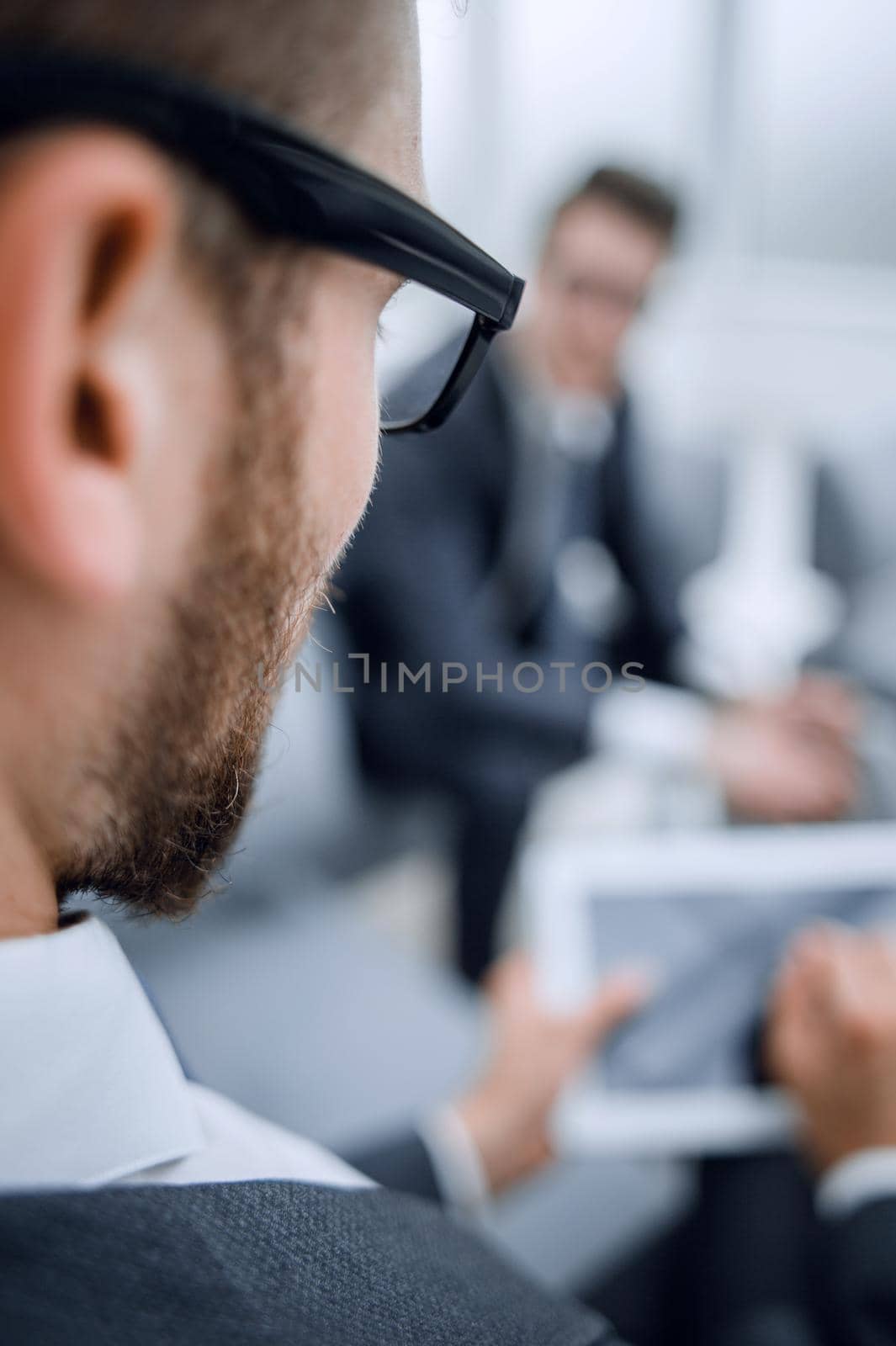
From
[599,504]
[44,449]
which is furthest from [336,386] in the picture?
[599,504]

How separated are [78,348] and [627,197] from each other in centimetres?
134

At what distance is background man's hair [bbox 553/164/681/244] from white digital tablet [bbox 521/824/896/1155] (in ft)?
3.08

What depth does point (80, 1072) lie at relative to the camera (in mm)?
290

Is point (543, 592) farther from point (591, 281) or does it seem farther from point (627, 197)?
point (627, 197)

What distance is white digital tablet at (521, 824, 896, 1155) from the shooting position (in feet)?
2.15

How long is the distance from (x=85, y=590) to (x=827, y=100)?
334cm

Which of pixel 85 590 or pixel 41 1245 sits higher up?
pixel 85 590

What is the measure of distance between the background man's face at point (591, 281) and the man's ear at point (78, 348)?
1259mm

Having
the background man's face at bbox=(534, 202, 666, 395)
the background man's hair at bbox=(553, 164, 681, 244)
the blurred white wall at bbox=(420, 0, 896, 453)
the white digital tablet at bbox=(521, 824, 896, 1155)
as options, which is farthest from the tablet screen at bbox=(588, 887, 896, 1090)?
the blurred white wall at bbox=(420, 0, 896, 453)

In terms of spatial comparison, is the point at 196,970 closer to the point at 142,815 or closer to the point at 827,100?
the point at 142,815

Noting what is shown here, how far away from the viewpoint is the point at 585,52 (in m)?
2.79

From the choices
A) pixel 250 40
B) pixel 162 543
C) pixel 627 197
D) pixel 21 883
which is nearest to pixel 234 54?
pixel 250 40
